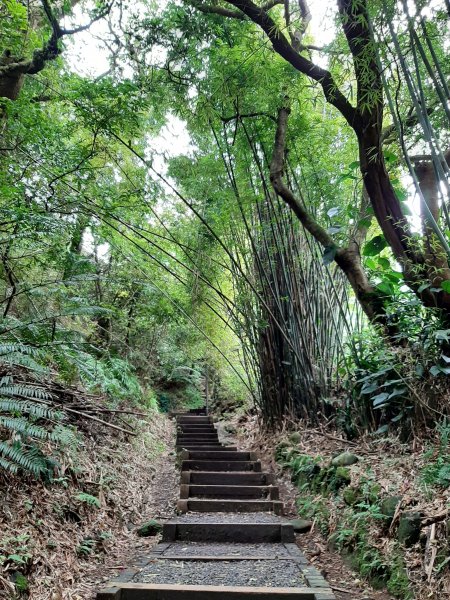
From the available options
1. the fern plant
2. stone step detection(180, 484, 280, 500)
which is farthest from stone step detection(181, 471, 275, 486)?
Answer: the fern plant

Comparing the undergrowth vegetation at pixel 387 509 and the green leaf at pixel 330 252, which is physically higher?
the green leaf at pixel 330 252

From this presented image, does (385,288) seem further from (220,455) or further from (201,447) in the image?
(201,447)

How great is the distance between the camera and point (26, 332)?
9.28 feet

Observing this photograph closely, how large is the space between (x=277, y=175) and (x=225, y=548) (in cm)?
260

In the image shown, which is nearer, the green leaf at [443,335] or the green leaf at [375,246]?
the green leaf at [443,335]

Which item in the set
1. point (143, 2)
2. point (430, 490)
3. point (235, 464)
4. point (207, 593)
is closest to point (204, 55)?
point (143, 2)

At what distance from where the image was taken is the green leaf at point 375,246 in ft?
9.66

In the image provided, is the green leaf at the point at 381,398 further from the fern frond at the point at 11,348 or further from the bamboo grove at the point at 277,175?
the fern frond at the point at 11,348

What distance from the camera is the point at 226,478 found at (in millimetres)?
3770

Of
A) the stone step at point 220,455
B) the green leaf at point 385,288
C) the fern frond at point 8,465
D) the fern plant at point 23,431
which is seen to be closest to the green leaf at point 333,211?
the green leaf at point 385,288

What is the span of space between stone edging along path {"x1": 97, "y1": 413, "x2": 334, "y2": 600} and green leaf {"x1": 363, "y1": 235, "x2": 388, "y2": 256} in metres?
1.97

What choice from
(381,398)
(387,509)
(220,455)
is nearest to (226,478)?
(220,455)

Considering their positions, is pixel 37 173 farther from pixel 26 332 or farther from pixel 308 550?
pixel 308 550

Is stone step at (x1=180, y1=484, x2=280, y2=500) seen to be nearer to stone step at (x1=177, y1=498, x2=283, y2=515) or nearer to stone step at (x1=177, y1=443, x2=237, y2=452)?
stone step at (x1=177, y1=498, x2=283, y2=515)
